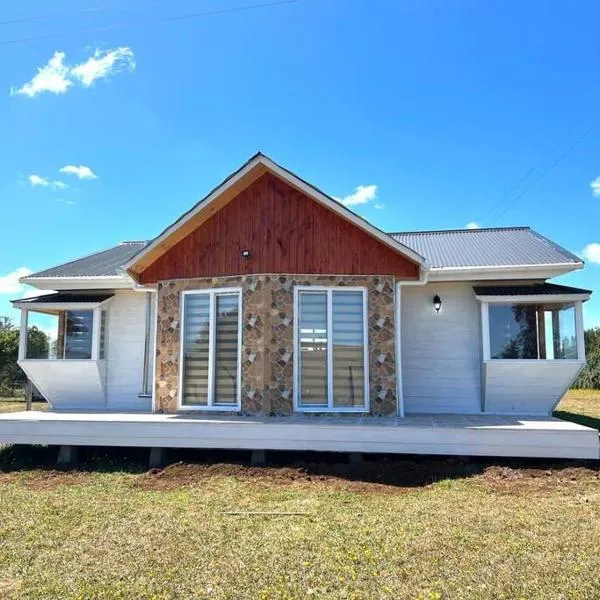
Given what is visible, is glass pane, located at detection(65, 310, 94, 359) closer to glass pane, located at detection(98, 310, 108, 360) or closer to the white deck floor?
glass pane, located at detection(98, 310, 108, 360)

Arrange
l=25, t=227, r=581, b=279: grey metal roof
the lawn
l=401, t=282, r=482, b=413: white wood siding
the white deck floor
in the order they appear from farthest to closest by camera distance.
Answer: l=401, t=282, r=482, b=413: white wood siding < l=25, t=227, r=581, b=279: grey metal roof < the white deck floor < the lawn

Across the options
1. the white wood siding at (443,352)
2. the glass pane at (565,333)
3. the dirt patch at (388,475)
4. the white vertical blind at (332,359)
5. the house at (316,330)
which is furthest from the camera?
the white wood siding at (443,352)

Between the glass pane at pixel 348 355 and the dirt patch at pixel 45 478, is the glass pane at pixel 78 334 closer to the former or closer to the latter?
the dirt patch at pixel 45 478

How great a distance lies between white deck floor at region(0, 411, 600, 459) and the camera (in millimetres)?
7324

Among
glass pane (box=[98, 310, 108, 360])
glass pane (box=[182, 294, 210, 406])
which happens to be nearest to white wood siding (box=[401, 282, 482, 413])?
glass pane (box=[182, 294, 210, 406])

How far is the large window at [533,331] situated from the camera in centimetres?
952

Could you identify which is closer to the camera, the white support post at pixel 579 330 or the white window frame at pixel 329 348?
the white window frame at pixel 329 348

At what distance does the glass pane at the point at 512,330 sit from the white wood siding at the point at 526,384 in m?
0.24

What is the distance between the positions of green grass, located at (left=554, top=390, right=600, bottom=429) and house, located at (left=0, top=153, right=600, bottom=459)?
2147 millimetres

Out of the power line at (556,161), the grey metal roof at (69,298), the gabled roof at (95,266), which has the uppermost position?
the power line at (556,161)

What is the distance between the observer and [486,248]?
36.9 feet

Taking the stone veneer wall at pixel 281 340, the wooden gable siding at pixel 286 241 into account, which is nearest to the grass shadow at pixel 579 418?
the stone veneer wall at pixel 281 340

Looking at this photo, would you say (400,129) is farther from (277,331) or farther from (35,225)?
(35,225)

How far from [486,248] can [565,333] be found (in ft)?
8.51
